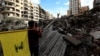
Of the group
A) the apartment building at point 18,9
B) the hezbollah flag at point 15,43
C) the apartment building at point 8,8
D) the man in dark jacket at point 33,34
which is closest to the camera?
the hezbollah flag at point 15,43

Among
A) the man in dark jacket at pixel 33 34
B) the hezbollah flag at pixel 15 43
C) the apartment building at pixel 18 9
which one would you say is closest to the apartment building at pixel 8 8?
the apartment building at pixel 18 9

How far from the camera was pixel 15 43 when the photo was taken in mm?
4441

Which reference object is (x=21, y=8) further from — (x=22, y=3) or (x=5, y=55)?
(x=5, y=55)

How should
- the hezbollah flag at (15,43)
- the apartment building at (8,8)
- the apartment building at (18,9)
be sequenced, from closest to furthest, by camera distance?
the hezbollah flag at (15,43), the apartment building at (8,8), the apartment building at (18,9)

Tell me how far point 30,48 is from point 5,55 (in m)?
1.11

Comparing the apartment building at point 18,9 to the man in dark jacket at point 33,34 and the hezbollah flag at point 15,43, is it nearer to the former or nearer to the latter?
the man in dark jacket at point 33,34

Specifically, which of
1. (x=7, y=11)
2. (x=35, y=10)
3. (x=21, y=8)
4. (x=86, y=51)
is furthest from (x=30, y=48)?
(x=35, y=10)

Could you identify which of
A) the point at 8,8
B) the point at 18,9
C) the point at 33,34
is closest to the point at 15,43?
the point at 33,34

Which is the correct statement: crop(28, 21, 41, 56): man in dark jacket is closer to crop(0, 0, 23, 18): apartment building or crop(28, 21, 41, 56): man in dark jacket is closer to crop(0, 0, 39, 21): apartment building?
crop(0, 0, 39, 21): apartment building

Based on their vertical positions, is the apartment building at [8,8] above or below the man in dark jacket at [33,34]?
above

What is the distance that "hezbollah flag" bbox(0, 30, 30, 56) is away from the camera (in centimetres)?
408

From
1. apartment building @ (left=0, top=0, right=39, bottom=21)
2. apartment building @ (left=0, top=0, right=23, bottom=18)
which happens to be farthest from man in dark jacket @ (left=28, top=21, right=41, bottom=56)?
apartment building @ (left=0, top=0, right=23, bottom=18)

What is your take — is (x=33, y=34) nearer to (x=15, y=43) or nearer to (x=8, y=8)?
(x=15, y=43)

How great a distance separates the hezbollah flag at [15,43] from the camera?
161 inches
